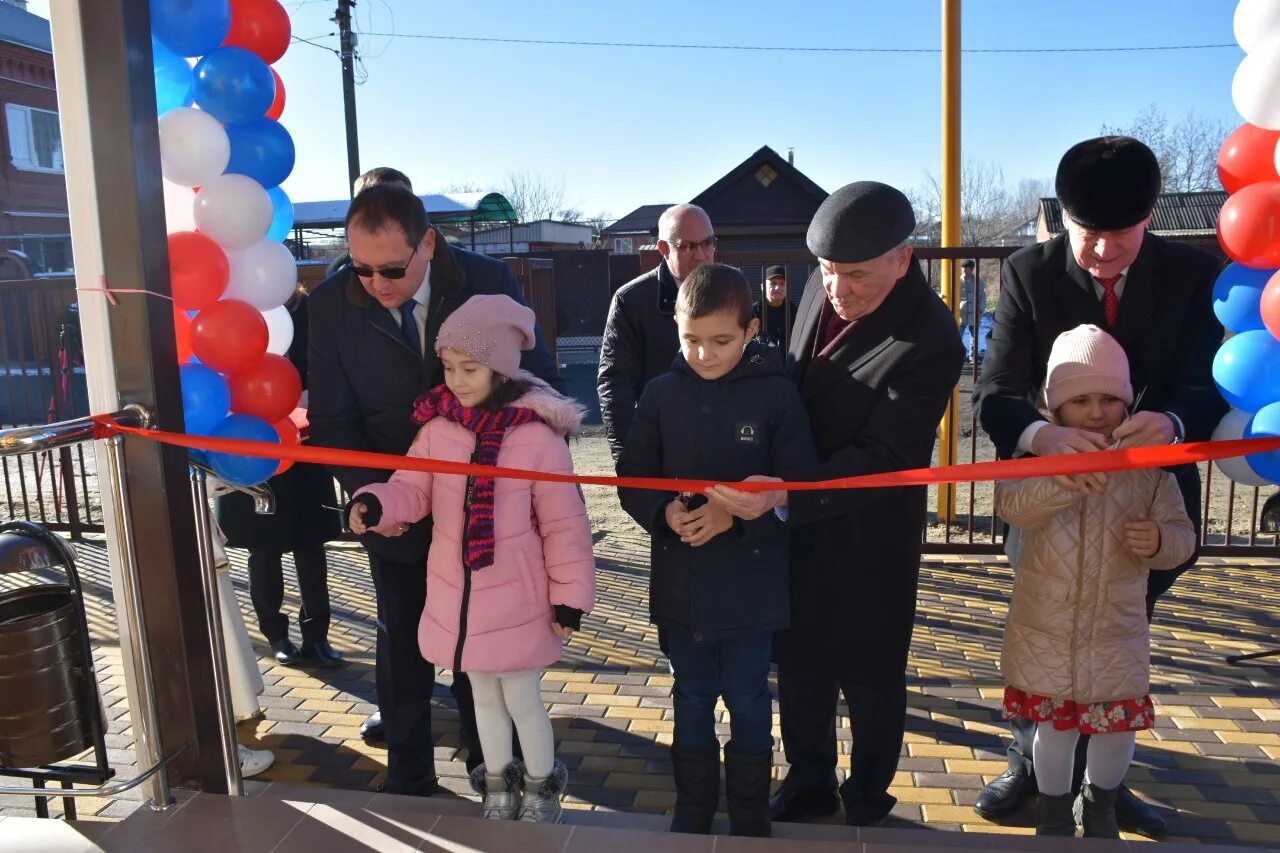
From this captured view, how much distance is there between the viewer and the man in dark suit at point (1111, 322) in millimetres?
2588

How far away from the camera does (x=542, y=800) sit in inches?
112

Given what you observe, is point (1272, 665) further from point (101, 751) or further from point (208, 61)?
point (208, 61)

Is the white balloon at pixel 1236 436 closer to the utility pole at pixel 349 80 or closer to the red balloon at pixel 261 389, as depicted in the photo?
the red balloon at pixel 261 389

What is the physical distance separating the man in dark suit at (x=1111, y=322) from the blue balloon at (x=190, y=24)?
2.53 metres

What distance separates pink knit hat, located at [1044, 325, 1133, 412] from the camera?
100 inches

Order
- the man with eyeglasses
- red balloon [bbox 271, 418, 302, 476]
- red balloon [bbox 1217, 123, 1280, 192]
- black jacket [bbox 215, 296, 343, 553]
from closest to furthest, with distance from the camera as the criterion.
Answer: red balloon [bbox 1217, 123, 1280, 192] < red balloon [bbox 271, 418, 302, 476] < the man with eyeglasses < black jacket [bbox 215, 296, 343, 553]

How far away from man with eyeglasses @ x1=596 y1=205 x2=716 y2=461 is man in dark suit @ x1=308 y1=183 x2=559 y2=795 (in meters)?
0.77

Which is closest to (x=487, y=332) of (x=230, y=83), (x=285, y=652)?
(x=230, y=83)

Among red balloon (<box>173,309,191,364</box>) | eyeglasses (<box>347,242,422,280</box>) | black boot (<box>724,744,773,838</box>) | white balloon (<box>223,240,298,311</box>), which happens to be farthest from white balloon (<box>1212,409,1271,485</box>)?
red balloon (<box>173,309,191,364</box>)

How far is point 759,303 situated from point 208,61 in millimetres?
3308

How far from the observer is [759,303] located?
18.6 feet

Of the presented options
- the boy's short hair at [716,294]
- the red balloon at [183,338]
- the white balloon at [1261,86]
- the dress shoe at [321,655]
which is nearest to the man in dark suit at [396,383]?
the red balloon at [183,338]

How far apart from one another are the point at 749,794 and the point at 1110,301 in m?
1.73

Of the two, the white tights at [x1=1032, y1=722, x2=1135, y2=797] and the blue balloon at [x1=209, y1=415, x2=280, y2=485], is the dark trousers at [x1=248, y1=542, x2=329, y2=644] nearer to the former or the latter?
the blue balloon at [x1=209, y1=415, x2=280, y2=485]
